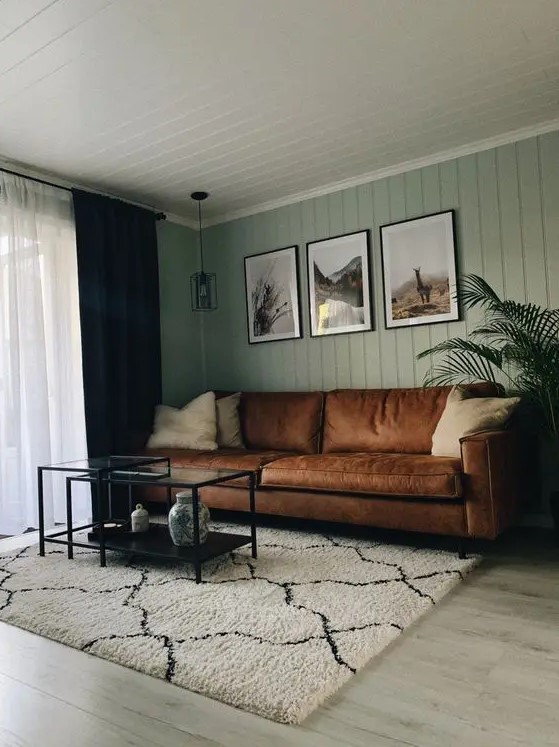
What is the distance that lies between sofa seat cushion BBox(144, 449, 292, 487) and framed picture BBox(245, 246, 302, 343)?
105 centimetres

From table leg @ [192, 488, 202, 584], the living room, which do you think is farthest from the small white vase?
table leg @ [192, 488, 202, 584]

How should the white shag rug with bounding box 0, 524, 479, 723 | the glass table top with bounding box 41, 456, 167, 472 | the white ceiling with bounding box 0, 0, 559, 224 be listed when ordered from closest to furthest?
the white shag rug with bounding box 0, 524, 479, 723, the white ceiling with bounding box 0, 0, 559, 224, the glass table top with bounding box 41, 456, 167, 472

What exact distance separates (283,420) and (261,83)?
2129mm

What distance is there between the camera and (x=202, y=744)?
4.38 feet

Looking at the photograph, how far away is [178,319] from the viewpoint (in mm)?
4746

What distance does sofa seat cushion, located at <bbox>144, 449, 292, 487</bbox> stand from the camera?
3289 mm

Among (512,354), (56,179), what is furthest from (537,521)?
(56,179)

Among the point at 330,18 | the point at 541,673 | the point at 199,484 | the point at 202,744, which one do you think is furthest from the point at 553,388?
the point at 202,744

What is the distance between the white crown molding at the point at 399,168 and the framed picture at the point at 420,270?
1.17 ft

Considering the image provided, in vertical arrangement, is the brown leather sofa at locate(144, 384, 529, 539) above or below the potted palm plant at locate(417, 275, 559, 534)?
below

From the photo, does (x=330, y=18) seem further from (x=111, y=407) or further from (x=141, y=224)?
(x=111, y=407)

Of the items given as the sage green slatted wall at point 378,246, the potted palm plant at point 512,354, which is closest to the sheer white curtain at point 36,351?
the sage green slatted wall at point 378,246

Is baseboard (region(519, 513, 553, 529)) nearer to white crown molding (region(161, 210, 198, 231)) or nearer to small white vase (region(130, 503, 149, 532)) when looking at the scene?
small white vase (region(130, 503, 149, 532))

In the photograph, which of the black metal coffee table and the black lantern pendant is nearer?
the black metal coffee table
